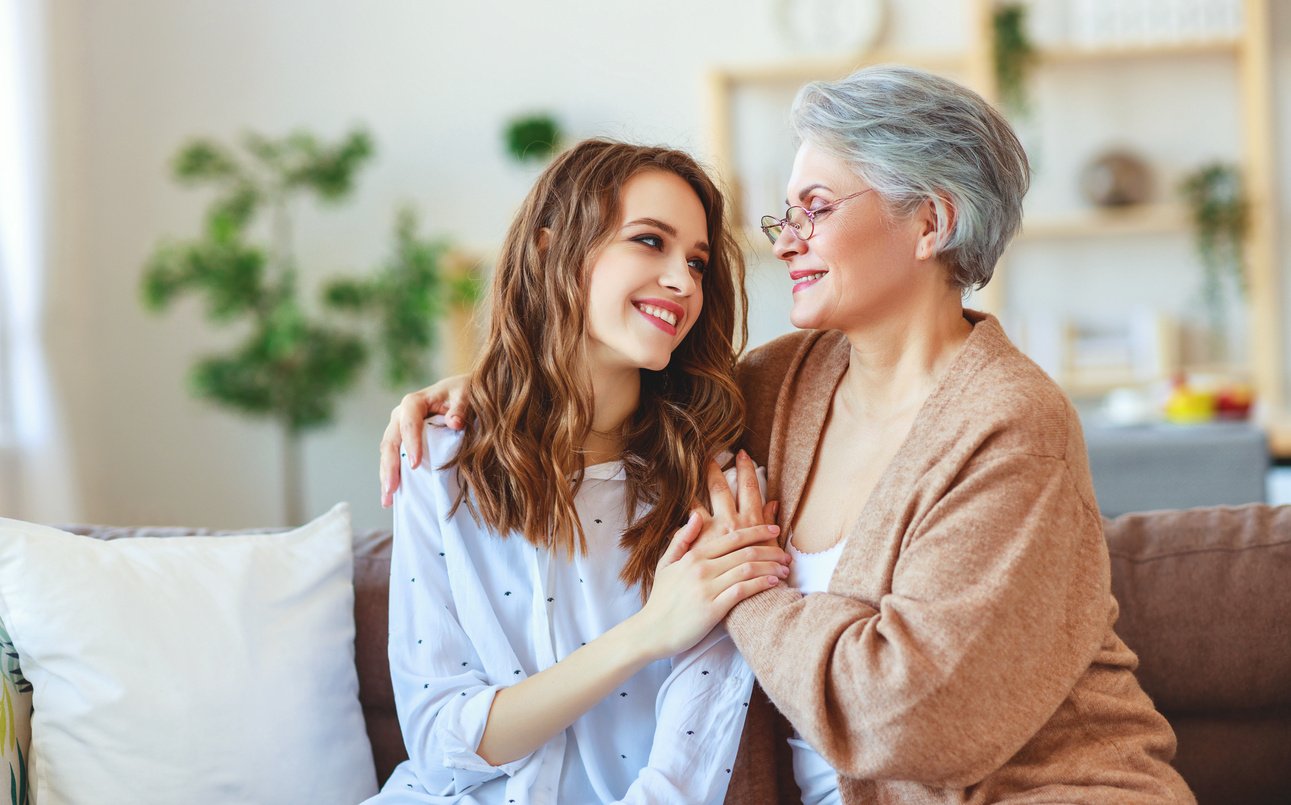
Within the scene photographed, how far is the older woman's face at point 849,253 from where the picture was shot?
5.28ft

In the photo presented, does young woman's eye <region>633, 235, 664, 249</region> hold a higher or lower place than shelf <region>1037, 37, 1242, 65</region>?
lower

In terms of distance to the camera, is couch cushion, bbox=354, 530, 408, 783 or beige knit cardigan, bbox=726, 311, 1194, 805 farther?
couch cushion, bbox=354, 530, 408, 783

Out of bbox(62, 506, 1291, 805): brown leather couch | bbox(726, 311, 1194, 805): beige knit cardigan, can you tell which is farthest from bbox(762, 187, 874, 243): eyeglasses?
bbox(62, 506, 1291, 805): brown leather couch

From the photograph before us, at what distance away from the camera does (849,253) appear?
1.61 metres

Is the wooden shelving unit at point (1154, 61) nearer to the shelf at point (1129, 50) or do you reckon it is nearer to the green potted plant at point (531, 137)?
the shelf at point (1129, 50)

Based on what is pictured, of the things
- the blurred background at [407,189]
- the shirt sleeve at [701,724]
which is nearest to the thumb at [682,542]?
the shirt sleeve at [701,724]

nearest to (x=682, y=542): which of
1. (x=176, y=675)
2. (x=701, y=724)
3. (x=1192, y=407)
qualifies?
(x=701, y=724)

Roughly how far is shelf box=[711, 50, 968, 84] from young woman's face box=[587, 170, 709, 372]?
9.77ft

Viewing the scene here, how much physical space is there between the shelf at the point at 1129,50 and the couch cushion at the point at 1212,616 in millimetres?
3027

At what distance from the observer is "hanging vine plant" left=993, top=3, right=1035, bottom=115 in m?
4.40

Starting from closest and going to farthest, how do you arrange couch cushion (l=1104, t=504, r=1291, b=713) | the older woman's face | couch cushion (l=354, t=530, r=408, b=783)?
the older woman's face
couch cushion (l=1104, t=504, r=1291, b=713)
couch cushion (l=354, t=530, r=408, b=783)

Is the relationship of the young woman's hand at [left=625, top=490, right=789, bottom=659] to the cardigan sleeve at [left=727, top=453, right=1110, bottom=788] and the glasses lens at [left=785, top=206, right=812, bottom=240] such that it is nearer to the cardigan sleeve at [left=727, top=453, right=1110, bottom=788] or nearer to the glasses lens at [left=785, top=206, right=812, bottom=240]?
the cardigan sleeve at [left=727, top=453, right=1110, bottom=788]

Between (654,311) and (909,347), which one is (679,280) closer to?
(654,311)

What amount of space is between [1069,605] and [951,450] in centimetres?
22
